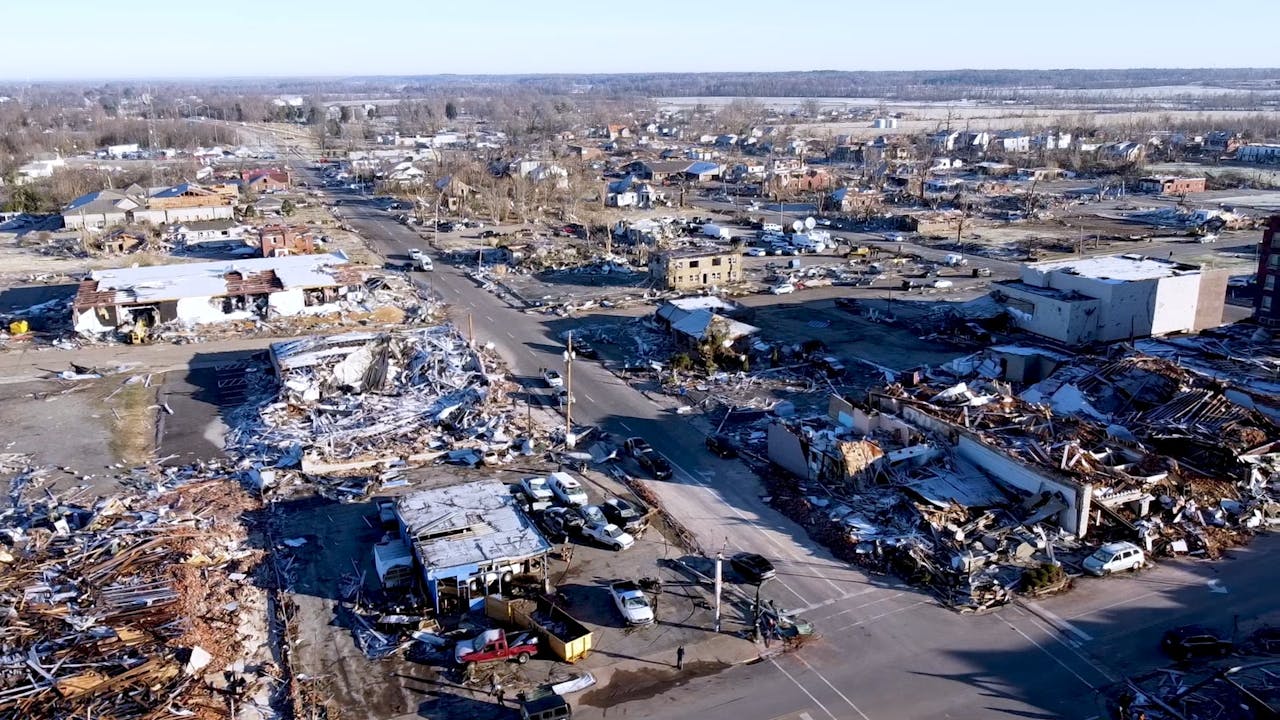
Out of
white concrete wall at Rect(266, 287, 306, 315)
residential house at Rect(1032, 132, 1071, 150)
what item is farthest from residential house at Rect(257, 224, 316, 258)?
residential house at Rect(1032, 132, 1071, 150)

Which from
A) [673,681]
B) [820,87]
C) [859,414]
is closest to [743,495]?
[859,414]

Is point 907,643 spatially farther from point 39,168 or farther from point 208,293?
point 39,168

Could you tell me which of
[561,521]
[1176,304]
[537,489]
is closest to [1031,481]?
[561,521]

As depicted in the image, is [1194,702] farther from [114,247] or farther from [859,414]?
[114,247]

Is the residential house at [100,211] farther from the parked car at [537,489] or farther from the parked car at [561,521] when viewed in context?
the parked car at [561,521]

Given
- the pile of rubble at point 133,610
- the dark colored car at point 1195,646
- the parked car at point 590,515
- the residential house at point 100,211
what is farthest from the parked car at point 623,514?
the residential house at point 100,211

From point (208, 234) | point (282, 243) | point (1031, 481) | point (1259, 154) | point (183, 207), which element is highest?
point (1259, 154)
